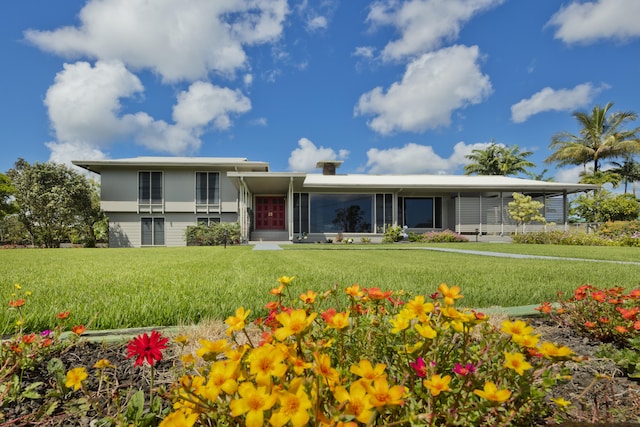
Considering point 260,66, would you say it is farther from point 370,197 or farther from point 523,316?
point 523,316

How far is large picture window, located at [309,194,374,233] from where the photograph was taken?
17297 millimetres

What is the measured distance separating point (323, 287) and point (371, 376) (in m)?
2.52

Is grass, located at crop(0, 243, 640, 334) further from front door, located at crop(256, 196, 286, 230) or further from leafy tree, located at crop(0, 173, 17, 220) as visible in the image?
leafy tree, located at crop(0, 173, 17, 220)

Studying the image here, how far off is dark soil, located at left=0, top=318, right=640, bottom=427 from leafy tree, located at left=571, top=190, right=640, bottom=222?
26.4m

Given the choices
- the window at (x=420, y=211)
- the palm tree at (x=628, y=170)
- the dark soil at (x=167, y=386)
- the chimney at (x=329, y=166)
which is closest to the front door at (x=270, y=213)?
the chimney at (x=329, y=166)

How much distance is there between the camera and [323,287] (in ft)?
10.4

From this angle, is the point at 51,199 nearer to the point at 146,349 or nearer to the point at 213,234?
the point at 213,234

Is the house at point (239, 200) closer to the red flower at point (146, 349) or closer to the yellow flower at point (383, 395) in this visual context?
the red flower at point (146, 349)

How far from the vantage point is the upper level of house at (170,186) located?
1666 centimetres

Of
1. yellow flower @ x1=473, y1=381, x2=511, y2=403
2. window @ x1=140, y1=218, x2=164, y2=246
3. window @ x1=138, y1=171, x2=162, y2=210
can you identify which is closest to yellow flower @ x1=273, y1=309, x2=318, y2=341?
yellow flower @ x1=473, y1=381, x2=511, y2=403

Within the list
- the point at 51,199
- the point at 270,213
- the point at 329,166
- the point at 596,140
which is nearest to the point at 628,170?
the point at 596,140

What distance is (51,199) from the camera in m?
15.5

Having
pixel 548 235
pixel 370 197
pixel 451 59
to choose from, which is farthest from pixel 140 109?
pixel 548 235

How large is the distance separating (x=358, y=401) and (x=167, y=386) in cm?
100
